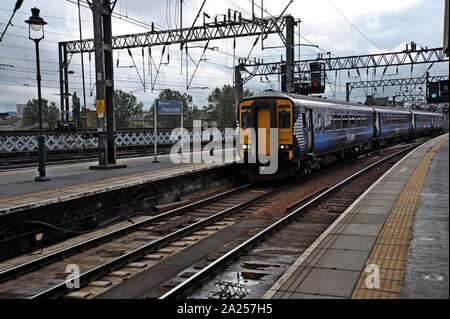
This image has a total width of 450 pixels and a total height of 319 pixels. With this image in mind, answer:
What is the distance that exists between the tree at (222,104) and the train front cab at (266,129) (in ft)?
201

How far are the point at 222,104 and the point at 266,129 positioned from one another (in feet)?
230

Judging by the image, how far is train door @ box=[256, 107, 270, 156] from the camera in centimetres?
1670

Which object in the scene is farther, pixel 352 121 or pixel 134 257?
pixel 352 121

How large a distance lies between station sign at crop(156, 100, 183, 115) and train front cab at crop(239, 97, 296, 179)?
3636 mm

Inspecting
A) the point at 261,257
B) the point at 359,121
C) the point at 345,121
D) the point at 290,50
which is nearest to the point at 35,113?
the point at 290,50

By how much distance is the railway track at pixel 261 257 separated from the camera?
22.0 ft

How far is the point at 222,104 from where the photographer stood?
86188mm

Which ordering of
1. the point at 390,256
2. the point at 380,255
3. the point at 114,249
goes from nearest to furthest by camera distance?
the point at 390,256 → the point at 380,255 → the point at 114,249

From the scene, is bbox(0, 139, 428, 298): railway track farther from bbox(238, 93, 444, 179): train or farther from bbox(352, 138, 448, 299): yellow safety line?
bbox(238, 93, 444, 179): train

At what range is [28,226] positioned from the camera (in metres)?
9.46

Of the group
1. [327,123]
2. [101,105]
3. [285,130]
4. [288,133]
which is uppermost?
[101,105]

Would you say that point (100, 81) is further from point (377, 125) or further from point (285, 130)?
point (377, 125)

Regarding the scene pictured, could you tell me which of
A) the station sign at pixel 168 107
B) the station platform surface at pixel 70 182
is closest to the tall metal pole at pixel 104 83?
the station platform surface at pixel 70 182

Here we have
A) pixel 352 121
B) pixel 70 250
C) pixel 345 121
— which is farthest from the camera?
pixel 352 121
